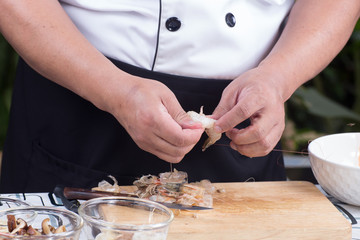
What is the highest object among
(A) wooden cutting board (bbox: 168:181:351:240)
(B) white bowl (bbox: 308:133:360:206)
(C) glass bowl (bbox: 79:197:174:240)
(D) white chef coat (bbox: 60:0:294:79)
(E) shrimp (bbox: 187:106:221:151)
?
(D) white chef coat (bbox: 60:0:294:79)

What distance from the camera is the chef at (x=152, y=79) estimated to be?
1352 millimetres

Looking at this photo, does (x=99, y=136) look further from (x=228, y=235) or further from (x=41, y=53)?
(x=228, y=235)

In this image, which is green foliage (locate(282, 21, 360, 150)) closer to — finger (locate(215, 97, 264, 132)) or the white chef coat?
the white chef coat

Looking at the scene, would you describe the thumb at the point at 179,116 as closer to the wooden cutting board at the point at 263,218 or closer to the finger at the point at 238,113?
the finger at the point at 238,113

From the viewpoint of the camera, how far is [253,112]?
1.36 meters

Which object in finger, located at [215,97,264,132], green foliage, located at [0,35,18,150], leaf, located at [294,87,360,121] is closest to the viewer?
finger, located at [215,97,264,132]

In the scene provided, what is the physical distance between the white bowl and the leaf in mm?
1627

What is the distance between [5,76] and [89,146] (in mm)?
2384

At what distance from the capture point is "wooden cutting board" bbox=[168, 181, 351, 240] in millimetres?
1216

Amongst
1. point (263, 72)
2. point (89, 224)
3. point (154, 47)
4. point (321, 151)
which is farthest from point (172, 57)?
point (89, 224)

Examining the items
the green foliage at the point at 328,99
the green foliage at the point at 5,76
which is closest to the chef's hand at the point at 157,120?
the green foliage at the point at 328,99

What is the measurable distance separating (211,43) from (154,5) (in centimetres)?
18

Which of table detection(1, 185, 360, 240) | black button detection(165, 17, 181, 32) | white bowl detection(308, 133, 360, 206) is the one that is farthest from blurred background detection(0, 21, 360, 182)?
black button detection(165, 17, 181, 32)

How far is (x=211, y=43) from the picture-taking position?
5.10ft
